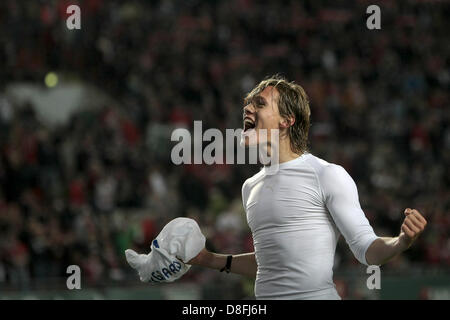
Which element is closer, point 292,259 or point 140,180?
point 292,259

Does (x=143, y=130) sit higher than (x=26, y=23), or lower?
lower

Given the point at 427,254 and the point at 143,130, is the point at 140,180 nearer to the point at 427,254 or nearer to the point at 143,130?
the point at 143,130

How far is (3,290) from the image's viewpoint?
327 inches

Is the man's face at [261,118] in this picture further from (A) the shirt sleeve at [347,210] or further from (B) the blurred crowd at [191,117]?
(B) the blurred crowd at [191,117]

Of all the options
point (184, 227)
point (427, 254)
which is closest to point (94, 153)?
point (427, 254)

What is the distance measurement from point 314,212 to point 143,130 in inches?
367

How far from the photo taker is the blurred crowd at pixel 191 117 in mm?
10648

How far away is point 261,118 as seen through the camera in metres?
3.98

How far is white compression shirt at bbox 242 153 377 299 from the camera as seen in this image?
3.74m

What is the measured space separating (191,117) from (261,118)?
937cm

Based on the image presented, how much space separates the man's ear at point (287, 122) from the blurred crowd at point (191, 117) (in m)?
5.10

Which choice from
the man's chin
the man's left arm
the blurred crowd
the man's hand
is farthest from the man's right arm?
the blurred crowd

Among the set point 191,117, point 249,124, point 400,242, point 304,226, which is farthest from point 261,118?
point 191,117
